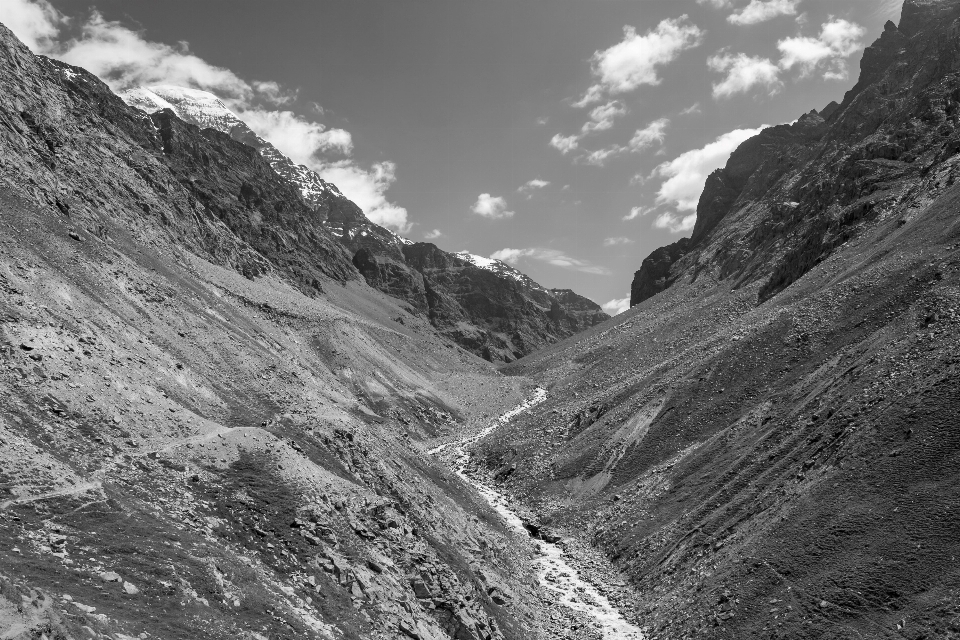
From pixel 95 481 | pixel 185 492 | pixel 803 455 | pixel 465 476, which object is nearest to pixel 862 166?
pixel 465 476

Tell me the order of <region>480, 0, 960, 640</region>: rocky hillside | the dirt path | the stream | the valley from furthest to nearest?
the stream, <region>480, 0, 960, 640</region>: rocky hillside, the valley, the dirt path

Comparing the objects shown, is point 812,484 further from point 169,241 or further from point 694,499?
point 169,241

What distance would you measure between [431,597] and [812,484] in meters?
24.5

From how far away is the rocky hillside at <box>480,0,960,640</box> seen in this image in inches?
1172

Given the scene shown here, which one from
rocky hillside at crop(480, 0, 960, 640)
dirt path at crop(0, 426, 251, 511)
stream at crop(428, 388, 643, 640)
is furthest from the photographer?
stream at crop(428, 388, 643, 640)

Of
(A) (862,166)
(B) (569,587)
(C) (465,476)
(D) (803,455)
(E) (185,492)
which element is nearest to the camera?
(E) (185,492)

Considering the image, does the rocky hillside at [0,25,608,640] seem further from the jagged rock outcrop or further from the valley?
the jagged rock outcrop

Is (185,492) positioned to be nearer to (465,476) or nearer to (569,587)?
(569,587)

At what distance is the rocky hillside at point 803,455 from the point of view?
29.8m

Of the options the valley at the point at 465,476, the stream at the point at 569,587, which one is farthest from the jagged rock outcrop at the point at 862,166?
the stream at the point at 569,587

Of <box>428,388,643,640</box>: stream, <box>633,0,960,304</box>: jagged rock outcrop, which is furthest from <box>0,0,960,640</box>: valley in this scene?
<box>633,0,960,304</box>: jagged rock outcrop

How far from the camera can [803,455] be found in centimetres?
4084

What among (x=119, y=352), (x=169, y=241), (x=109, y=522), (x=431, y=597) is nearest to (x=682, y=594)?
(x=431, y=597)

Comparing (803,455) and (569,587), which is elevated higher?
(803,455)
